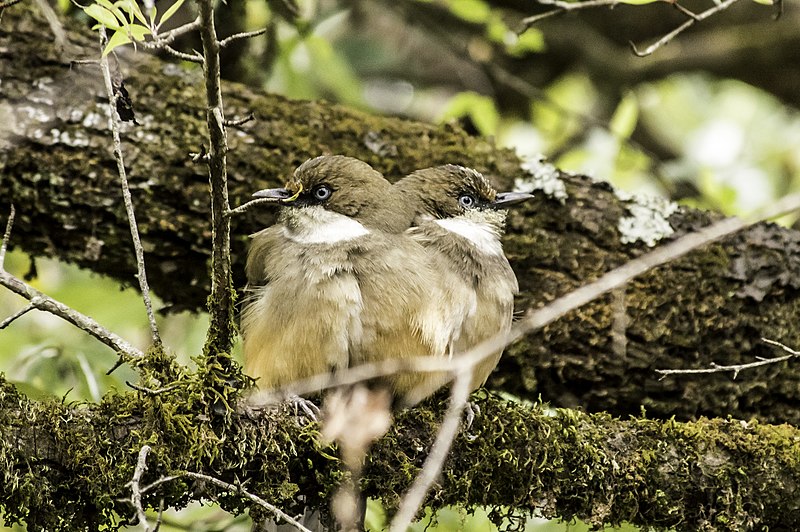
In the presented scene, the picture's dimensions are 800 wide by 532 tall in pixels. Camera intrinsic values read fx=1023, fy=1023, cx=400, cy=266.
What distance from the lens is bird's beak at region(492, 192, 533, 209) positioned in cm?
456

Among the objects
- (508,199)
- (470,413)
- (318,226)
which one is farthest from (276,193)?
(470,413)

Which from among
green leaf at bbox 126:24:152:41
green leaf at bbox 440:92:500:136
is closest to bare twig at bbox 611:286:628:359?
green leaf at bbox 440:92:500:136

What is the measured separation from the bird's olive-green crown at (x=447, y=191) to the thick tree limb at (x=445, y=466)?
0.99m

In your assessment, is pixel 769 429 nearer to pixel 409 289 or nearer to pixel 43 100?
pixel 409 289

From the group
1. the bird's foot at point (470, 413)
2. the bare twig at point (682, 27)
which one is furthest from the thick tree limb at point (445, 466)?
the bare twig at point (682, 27)

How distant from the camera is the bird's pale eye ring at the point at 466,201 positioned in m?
4.55

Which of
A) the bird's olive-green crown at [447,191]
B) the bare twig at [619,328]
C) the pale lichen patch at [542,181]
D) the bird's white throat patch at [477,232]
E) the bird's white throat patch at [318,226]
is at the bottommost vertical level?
the bare twig at [619,328]

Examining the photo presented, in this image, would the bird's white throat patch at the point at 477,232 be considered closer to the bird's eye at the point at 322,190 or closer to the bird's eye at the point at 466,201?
the bird's eye at the point at 466,201

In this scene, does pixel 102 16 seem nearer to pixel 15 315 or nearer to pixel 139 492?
pixel 15 315

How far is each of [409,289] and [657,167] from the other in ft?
9.18

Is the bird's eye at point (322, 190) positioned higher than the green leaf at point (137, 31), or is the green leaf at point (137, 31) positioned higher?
the green leaf at point (137, 31)

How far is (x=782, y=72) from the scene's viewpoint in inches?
277

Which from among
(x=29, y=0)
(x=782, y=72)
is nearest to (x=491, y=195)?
(x=29, y=0)

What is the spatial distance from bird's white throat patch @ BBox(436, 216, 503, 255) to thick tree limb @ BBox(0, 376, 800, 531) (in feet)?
2.61
